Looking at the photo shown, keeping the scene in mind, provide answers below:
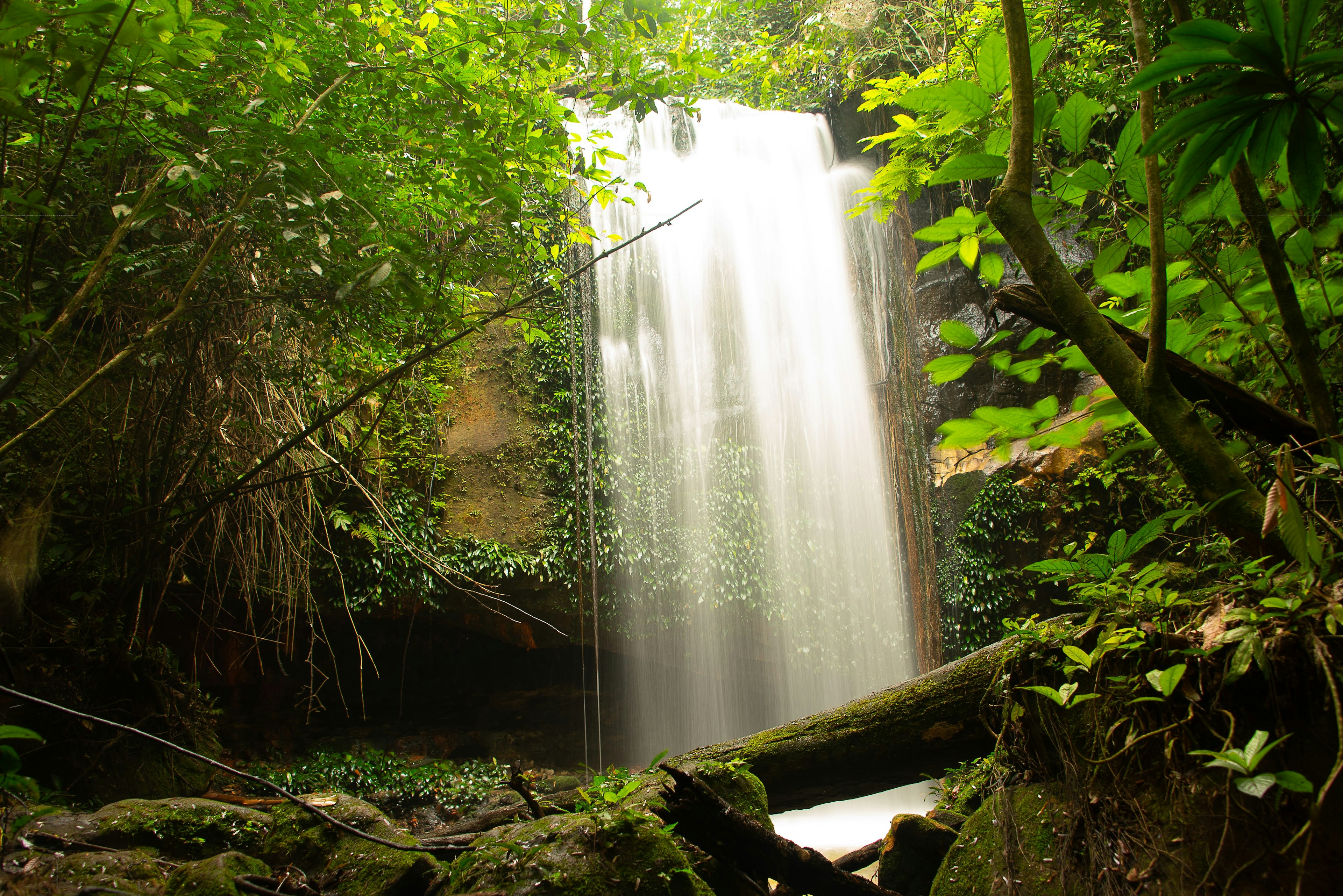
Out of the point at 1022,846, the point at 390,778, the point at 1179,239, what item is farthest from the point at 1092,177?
the point at 390,778

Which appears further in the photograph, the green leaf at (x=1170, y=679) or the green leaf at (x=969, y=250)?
the green leaf at (x=969, y=250)

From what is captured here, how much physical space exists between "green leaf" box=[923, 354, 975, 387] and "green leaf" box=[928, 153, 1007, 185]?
383 mm

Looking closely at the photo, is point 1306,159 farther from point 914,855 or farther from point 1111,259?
point 914,855

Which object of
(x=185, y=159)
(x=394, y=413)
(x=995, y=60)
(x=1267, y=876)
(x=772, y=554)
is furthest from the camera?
(x=772, y=554)

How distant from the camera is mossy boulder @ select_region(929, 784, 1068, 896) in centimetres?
170

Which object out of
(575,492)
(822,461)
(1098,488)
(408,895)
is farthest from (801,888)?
(822,461)

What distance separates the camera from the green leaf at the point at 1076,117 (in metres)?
1.48

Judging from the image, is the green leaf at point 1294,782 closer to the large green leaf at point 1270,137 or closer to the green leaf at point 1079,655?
the green leaf at point 1079,655

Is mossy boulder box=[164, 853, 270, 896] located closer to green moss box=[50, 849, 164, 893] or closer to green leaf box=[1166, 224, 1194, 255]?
green moss box=[50, 849, 164, 893]

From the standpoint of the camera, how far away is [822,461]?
9484 mm

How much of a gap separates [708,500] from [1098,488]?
4549 mm

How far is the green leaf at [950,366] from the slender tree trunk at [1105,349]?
0.65 ft

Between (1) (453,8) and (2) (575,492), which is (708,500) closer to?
Result: (2) (575,492)

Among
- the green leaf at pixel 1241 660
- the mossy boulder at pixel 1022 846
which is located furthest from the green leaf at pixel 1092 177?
the mossy boulder at pixel 1022 846
